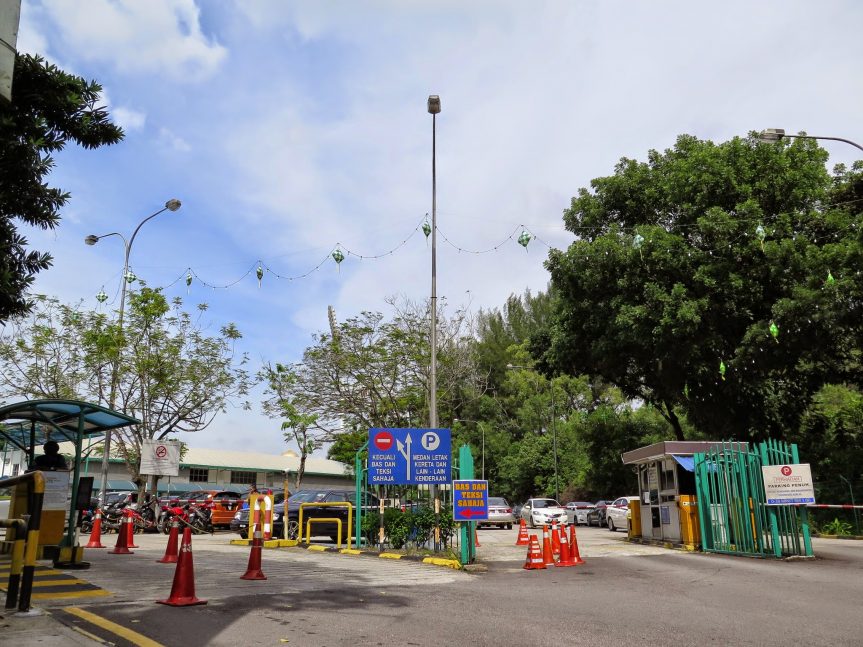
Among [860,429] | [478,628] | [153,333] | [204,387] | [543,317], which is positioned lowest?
[478,628]

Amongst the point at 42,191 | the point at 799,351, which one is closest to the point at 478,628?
the point at 42,191

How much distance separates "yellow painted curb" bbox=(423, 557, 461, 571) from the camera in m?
13.8

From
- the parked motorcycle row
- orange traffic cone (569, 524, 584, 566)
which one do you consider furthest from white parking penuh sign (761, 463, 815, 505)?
the parked motorcycle row

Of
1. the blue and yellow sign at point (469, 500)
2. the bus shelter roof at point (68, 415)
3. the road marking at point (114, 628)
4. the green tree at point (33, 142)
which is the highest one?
the green tree at point (33, 142)

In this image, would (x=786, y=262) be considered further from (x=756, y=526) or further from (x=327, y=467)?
(x=327, y=467)

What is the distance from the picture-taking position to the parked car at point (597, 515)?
36050 mm

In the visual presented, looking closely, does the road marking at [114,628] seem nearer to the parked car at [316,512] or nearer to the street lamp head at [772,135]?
the parked car at [316,512]

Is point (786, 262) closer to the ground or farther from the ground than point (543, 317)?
closer to the ground

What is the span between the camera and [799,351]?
75.4ft

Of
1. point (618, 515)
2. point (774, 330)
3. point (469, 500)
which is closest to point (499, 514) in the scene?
point (618, 515)

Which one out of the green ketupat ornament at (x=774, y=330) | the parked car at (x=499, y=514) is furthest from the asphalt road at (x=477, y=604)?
the parked car at (x=499, y=514)

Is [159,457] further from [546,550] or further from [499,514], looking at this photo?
[499,514]

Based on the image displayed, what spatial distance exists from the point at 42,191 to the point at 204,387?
20.9 meters

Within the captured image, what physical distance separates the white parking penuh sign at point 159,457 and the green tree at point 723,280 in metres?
15.3
